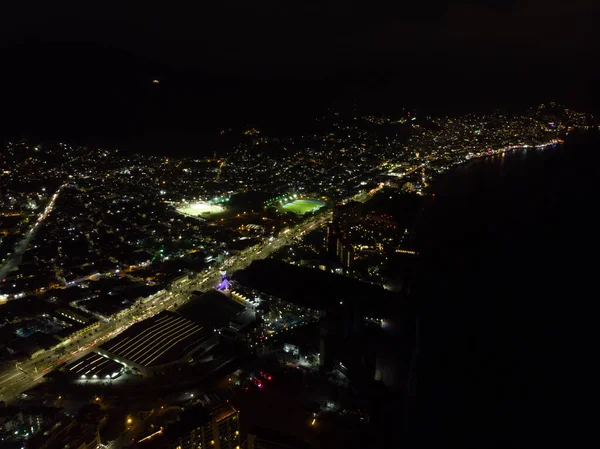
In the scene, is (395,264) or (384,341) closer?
(384,341)

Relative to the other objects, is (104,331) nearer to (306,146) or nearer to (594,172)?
(594,172)

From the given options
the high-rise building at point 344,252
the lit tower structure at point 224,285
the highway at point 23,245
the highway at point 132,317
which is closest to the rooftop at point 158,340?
the highway at point 132,317

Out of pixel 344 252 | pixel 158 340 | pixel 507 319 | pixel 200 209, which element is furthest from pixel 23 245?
pixel 507 319

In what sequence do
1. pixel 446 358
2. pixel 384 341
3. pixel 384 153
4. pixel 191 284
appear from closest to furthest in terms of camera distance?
pixel 446 358
pixel 384 341
pixel 191 284
pixel 384 153

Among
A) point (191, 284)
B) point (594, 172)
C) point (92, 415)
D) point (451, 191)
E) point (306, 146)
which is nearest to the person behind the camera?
point (92, 415)

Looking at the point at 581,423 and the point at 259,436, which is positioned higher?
the point at 259,436

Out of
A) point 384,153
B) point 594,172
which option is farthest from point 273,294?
point 384,153

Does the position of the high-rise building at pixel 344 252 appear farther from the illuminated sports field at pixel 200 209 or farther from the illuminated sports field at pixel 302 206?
the illuminated sports field at pixel 200 209
